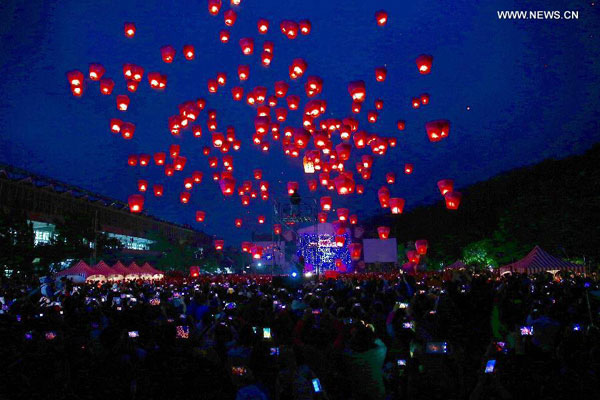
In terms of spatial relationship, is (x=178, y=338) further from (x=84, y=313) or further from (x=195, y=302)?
(x=84, y=313)

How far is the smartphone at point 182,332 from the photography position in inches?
302

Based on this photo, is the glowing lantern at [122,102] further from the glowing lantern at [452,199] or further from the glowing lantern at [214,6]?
the glowing lantern at [452,199]

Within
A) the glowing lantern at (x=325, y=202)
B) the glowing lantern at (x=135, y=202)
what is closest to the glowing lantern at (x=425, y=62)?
the glowing lantern at (x=135, y=202)

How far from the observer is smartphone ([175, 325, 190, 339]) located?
302 inches

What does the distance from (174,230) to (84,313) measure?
245ft

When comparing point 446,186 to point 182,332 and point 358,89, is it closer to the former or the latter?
point 358,89

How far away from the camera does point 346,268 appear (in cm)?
3903

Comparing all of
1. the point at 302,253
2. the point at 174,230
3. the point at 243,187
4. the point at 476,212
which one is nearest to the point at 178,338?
the point at 243,187

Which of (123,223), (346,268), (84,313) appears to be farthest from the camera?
(123,223)

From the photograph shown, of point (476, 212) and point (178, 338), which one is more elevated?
point (476, 212)

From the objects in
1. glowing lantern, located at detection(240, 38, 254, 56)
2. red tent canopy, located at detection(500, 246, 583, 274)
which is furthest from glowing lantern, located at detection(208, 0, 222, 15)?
red tent canopy, located at detection(500, 246, 583, 274)

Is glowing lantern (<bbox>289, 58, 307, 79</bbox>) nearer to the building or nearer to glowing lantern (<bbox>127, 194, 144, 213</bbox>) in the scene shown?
glowing lantern (<bbox>127, 194, 144, 213</bbox>)

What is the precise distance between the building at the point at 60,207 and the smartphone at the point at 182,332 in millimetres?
25935

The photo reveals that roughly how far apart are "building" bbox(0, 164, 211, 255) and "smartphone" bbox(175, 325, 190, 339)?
2594cm
